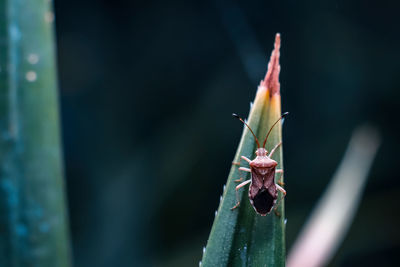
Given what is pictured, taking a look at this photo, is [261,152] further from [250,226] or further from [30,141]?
[30,141]

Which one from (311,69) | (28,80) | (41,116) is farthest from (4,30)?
(311,69)

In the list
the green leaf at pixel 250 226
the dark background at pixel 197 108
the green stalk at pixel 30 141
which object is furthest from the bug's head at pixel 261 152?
the dark background at pixel 197 108

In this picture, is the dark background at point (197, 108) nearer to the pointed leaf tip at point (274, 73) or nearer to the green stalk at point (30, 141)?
the green stalk at point (30, 141)

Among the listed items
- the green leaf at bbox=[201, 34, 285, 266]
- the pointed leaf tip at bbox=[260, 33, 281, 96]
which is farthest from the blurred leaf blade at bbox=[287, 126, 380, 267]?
the pointed leaf tip at bbox=[260, 33, 281, 96]

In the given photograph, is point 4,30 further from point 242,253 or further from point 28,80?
point 242,253

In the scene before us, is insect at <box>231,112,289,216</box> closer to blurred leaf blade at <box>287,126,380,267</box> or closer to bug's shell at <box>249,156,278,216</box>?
bug's shell at <box>249,156,278,216</box>
